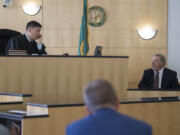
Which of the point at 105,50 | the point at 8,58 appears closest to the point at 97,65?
the point at 8,58

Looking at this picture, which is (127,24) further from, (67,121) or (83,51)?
(67,121)

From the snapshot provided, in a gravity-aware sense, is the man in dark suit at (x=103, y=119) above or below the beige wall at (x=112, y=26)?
below

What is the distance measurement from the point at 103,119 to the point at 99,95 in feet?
0.37

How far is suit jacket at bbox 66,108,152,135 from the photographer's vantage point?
6.65 ft

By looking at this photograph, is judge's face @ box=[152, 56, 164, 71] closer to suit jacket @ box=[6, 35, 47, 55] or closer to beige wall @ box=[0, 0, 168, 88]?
beige wall @ box=[0, 0, 168, 88]

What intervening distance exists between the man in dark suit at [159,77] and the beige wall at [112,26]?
5.27 feet

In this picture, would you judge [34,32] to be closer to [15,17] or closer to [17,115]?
[15,17]

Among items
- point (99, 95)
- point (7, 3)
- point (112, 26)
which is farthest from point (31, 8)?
Answer: point (99, 95)

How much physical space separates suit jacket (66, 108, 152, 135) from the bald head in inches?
1.3

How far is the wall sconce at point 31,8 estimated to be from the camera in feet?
27.9

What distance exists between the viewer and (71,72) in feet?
19.7

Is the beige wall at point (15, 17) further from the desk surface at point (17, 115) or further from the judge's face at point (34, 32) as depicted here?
the desk surface at point (17, 115)

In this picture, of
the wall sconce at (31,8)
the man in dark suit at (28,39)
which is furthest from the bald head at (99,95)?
the wall sconce at (31,8)

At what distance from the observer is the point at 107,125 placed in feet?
6.66
